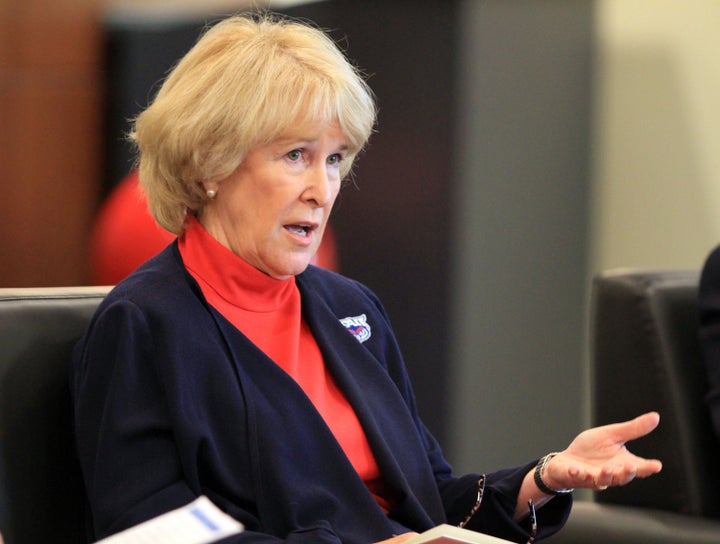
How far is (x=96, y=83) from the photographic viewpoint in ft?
12.8

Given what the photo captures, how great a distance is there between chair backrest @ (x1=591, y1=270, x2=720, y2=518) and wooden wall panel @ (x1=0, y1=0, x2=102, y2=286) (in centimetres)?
223

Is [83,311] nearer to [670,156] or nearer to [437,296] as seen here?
[437,296]

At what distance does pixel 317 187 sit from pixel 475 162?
6.85ft

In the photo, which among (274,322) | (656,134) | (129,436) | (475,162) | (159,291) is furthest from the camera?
(656,134)

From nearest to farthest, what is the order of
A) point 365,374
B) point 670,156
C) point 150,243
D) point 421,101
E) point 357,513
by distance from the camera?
point 357,513 < point 365,374 < point 150,243 < point 421,101 < point 670,156

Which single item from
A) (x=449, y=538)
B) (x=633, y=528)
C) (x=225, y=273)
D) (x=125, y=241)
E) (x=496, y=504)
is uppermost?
(x=225, y=273)

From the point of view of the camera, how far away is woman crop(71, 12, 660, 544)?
4.45ft

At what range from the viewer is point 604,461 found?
1.49 metres

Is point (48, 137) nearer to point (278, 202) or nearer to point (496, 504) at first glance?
point (278, 202)

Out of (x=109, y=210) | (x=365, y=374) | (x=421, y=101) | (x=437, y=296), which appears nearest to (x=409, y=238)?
(x=437, y=296)

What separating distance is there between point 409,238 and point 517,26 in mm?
794

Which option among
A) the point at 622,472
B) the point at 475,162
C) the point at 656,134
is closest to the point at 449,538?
the point at 622,472

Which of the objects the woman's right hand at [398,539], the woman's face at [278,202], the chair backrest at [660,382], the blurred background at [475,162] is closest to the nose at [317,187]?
the woman's face at [278,202]

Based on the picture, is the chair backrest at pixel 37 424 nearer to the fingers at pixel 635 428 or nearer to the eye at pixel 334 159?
the eye at pixel 334 159
